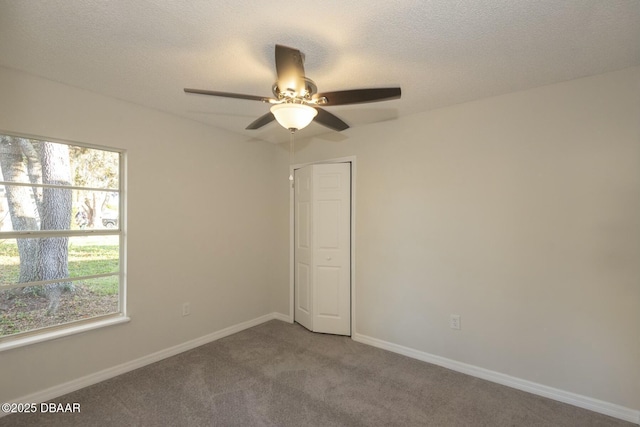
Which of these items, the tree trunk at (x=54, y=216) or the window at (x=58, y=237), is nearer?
the window at (x=58, y=237)

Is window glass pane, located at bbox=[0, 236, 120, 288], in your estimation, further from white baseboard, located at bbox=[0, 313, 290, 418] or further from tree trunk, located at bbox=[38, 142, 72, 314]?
white baseboard, located at bbox=[0, 313, 290, 418]

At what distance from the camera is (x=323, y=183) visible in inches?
144

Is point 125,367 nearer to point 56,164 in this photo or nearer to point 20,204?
point 20,204

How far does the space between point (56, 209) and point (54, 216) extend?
0.06 metres

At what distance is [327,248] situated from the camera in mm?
3650

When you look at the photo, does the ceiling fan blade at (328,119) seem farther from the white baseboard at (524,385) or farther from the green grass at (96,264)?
the white baseboard at (524,385)

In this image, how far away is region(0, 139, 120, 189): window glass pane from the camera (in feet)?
7.36

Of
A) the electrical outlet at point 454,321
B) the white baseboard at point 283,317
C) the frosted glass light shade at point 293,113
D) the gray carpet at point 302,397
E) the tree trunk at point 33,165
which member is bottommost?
the gray carpet at point 302,397

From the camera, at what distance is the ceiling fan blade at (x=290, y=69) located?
1.45 metres

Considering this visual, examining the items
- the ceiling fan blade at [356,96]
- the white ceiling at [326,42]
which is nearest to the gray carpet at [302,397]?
the ceiling fan blade at [356,96]

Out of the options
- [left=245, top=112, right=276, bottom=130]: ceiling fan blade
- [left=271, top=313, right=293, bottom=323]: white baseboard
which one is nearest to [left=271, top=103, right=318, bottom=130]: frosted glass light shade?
[left=245, top=112, right=276, bottom=130]: ceiling fan blade

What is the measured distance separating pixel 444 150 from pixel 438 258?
3.42ft

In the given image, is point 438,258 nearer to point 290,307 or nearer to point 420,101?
point 420,101

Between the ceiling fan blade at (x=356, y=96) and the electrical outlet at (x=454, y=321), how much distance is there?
212 centimetres
